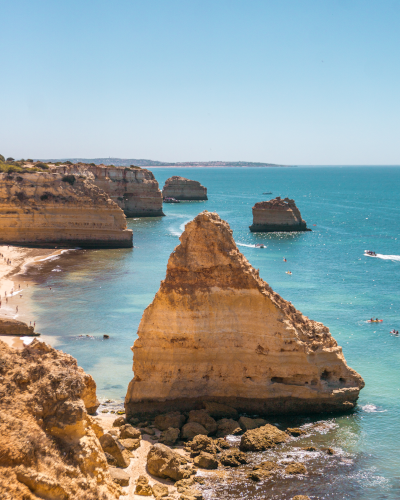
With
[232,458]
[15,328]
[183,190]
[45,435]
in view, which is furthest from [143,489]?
[183,190]

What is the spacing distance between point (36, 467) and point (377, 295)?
40111mm

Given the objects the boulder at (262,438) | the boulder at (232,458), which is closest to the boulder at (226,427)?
the boulder at (262,438)

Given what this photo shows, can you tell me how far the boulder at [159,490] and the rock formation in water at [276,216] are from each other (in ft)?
235

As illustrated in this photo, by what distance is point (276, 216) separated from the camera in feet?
281

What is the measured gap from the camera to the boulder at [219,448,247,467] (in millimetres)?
17328

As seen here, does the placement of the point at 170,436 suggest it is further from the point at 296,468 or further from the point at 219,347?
the point at 296,468

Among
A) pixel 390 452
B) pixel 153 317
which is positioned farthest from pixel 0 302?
pixel 390 452

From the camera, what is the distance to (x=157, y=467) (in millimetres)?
16547

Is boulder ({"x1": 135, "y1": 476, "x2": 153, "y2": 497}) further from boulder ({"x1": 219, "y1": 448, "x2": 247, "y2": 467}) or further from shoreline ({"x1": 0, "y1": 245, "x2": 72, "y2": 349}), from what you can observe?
shoreline ({"x1": 0, "y1": 245, "x2": 72, "y2": 349})

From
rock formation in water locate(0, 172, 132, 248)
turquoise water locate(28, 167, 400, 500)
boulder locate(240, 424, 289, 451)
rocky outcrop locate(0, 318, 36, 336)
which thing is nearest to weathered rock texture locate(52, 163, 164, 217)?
turquoise water locate(28, 167, 400, 500)

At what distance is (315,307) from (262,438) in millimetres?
23419

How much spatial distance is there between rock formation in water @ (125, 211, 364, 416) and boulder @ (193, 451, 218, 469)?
10.8 feet

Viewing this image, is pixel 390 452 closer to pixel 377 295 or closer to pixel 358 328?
pixel 358 328

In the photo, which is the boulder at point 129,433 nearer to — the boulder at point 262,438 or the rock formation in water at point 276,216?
the boulder at point 262,438
